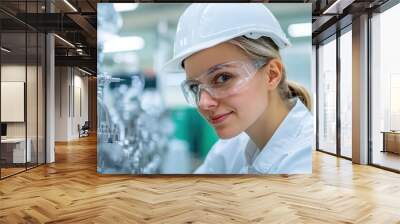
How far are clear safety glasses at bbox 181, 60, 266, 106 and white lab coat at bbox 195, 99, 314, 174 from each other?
798mm

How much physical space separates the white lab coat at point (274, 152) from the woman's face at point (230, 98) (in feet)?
0.87

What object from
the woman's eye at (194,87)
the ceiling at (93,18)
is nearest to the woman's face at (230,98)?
the woman's eye at (194,87)

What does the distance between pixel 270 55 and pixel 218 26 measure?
0.96m

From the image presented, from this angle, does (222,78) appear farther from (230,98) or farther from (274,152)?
(274,152)

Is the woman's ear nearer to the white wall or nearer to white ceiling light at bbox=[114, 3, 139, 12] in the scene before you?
white ceiling light at bbox=[114, 3, 139, 12]

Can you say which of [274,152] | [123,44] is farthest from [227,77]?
[123,44]

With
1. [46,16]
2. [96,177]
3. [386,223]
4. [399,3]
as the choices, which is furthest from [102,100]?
[399,3]

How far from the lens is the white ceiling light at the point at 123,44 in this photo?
6273 mm

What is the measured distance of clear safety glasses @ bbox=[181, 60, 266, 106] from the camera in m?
5.85

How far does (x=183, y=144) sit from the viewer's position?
20.7 ft

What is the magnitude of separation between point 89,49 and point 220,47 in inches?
338

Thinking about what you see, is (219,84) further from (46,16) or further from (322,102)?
(322,102)

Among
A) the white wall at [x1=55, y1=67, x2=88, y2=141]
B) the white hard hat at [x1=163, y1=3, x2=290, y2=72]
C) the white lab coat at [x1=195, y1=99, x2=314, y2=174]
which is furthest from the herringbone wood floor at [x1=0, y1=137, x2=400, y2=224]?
the white wall at [x1=55, y1=67, x2=88, y2=141]

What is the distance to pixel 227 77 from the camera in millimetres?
5887
